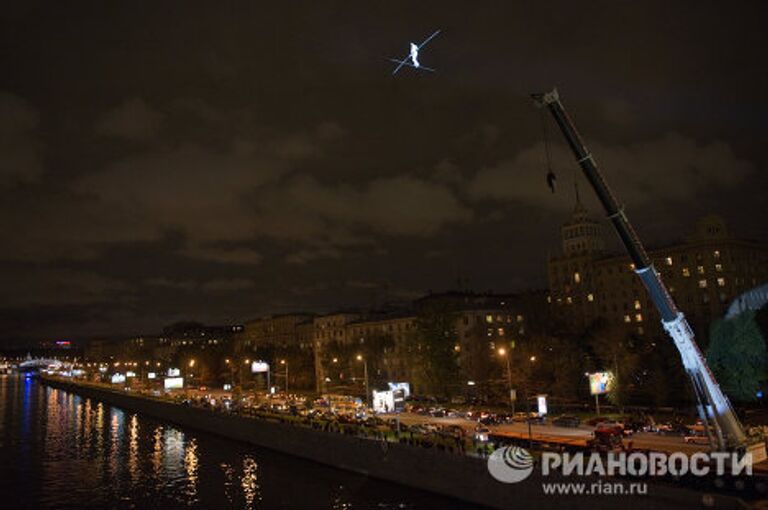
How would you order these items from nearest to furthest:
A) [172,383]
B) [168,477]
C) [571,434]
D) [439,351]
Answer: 1. [571,434]
2. [168,477]
3. [439,351]
4. [172,383]

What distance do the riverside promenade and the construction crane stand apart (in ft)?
25.8

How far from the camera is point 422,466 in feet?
162

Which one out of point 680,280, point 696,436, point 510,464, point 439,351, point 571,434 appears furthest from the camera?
point 680,280

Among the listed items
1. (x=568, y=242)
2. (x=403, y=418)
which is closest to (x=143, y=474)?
(x=403, y=418)

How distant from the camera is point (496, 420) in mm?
73562

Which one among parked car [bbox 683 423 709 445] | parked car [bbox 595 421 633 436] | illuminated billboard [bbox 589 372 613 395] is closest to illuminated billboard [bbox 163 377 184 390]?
illuminated billboard [bbox 589 372 613 395]

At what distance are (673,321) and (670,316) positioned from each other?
33cm

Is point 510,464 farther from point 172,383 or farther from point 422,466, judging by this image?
point 172,383

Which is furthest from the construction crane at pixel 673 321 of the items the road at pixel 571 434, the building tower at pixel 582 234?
the building tower at pixel 582 234

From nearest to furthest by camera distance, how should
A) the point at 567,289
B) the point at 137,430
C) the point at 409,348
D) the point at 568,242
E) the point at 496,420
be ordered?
the point at 496,420 → the point at 137,430 → the point at 409,348 → the point at 567,289 → the point at 568,242

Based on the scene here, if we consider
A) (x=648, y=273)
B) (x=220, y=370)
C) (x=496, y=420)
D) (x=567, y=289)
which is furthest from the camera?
(x=220, y=370)

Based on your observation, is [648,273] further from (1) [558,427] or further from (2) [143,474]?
(2) [143,474]

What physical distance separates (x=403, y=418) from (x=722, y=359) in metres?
37.8

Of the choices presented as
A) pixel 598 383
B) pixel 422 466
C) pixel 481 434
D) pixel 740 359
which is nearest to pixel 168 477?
pixel 422 466
